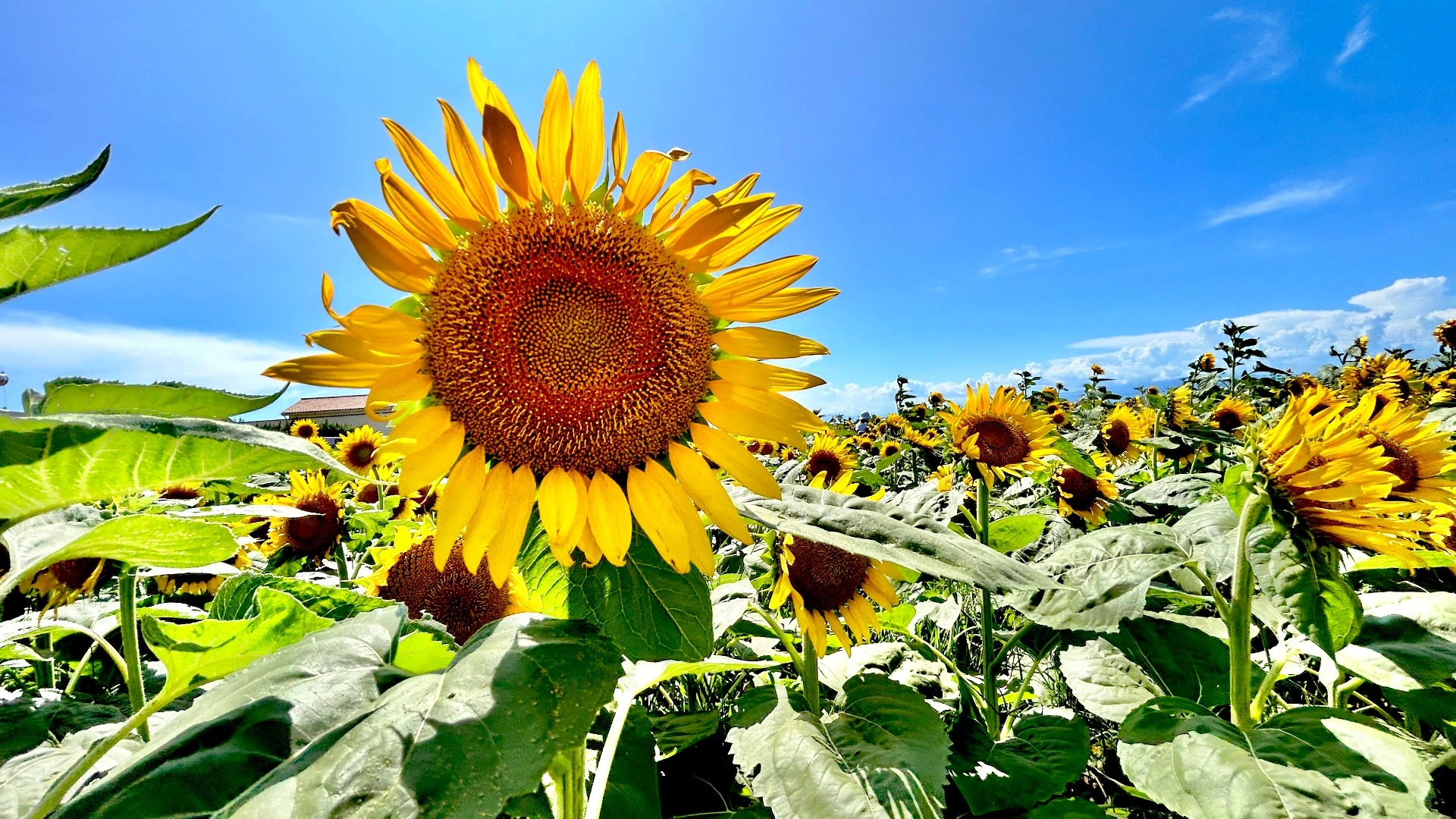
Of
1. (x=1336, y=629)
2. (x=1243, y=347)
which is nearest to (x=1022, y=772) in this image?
(x=1336, y=629)

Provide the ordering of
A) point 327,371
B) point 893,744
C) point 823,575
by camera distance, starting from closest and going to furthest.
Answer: point 327,371 < point 893,744 < point 823,575

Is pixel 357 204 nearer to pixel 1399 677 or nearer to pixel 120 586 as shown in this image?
pixel 120 586

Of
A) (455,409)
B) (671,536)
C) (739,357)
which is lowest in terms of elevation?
(671,536)

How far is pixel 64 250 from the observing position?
679 mm

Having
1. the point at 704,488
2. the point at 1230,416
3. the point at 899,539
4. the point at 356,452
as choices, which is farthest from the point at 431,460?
the point at 1230,416

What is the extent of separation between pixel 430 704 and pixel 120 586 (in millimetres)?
1190

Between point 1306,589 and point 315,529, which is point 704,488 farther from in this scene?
point 315,529

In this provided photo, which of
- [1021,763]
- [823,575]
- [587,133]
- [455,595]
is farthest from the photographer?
[823,575]

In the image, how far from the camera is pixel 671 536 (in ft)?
3.44

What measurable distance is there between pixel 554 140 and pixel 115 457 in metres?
0.68

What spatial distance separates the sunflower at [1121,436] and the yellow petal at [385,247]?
6093 millimetres

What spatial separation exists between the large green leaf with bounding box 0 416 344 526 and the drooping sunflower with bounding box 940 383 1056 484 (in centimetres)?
333

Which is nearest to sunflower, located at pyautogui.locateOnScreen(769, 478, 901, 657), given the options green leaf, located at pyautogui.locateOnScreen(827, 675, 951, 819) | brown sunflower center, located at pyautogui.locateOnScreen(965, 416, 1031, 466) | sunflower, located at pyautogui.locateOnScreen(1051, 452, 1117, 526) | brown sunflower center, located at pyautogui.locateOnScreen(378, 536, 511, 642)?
green leaf, located at pyautogui.locateOnScreen(827, 675, 951, 819)

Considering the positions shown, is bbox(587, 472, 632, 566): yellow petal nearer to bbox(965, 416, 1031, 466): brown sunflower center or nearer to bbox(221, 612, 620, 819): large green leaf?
bbox(221, 612, 620, 819): large green leaf
